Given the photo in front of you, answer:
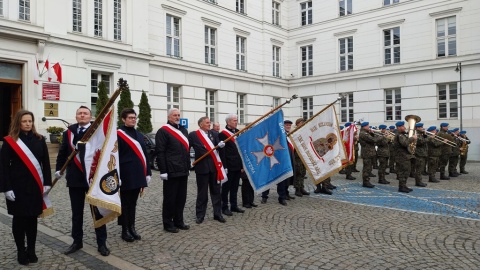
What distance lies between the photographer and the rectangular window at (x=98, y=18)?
19188 millimetres

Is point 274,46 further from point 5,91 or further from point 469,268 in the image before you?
point 469,268

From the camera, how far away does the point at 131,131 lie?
232 inches

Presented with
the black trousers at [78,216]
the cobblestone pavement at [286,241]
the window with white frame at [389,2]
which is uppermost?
the window with white frame at [389,2]

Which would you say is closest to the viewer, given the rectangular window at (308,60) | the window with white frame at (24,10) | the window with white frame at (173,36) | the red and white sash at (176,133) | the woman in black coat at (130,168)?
the woman in black coat at (130,168)

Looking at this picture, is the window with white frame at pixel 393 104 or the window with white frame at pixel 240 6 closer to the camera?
the window with white frame at pixel 393 104

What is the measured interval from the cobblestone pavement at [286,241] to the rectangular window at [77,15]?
11.9 meters

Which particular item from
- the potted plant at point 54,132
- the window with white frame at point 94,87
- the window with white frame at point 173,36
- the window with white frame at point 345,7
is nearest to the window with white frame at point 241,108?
the window with white frame at point 173,36

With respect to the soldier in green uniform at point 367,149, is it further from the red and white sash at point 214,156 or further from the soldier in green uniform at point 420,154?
the red and white sash at point 214,156

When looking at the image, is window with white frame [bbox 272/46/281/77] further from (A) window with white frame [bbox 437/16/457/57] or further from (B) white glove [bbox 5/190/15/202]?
(B) white glove [bbox 5/190/15/202]

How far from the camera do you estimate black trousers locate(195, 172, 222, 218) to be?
705 centimetres

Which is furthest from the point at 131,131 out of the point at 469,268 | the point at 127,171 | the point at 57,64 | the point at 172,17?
the point at 172,17

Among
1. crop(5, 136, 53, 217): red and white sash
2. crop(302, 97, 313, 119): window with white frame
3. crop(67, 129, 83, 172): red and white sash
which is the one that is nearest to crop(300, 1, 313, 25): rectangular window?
crop(302, 97, 313, 119): window with white frame

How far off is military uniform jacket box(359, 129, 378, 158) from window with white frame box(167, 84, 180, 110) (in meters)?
13.4

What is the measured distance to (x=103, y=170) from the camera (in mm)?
5137
